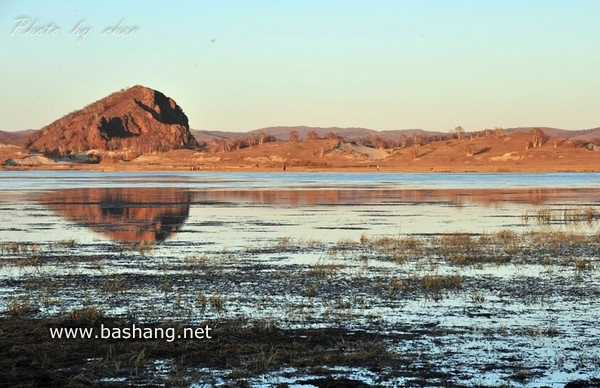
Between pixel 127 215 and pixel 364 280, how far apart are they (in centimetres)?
2596

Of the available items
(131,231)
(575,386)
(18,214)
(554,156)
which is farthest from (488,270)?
(554,156)

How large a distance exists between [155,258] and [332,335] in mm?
12099

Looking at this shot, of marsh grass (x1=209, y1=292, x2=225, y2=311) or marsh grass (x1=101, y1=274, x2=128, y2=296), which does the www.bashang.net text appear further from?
marsh grass (x1=101, y1=274, x2=128, y2=296)

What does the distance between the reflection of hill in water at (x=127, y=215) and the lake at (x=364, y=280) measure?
27 centimetres

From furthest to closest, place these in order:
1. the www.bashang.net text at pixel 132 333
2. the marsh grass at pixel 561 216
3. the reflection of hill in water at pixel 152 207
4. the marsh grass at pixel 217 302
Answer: the marsh grass at pixel 561 216 < the reflection of hill in water at pixel 152 207 < the marsh grass at pixel 217 302 < the www.bashang.net text at pixel 132 333

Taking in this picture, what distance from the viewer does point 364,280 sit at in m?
20.7

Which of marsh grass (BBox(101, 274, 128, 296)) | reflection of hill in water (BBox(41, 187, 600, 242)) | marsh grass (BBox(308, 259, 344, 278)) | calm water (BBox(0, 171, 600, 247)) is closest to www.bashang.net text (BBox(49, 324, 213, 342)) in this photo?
marsh grass (BBox(101, 274, 128, 296))

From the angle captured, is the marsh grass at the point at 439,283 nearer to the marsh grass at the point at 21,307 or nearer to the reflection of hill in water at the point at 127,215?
the marsh grass at the point at 21,307

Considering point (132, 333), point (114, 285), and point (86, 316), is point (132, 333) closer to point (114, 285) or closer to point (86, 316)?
point (86, 316)

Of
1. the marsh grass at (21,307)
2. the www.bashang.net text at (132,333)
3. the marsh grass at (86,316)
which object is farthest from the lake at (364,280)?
the www.bashang.net text at (132,333)

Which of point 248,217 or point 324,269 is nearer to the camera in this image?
point 324,269

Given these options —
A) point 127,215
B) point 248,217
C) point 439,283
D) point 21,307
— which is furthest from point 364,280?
point 127,215

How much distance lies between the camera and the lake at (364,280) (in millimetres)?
12953

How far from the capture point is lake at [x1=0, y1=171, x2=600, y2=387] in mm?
12953
